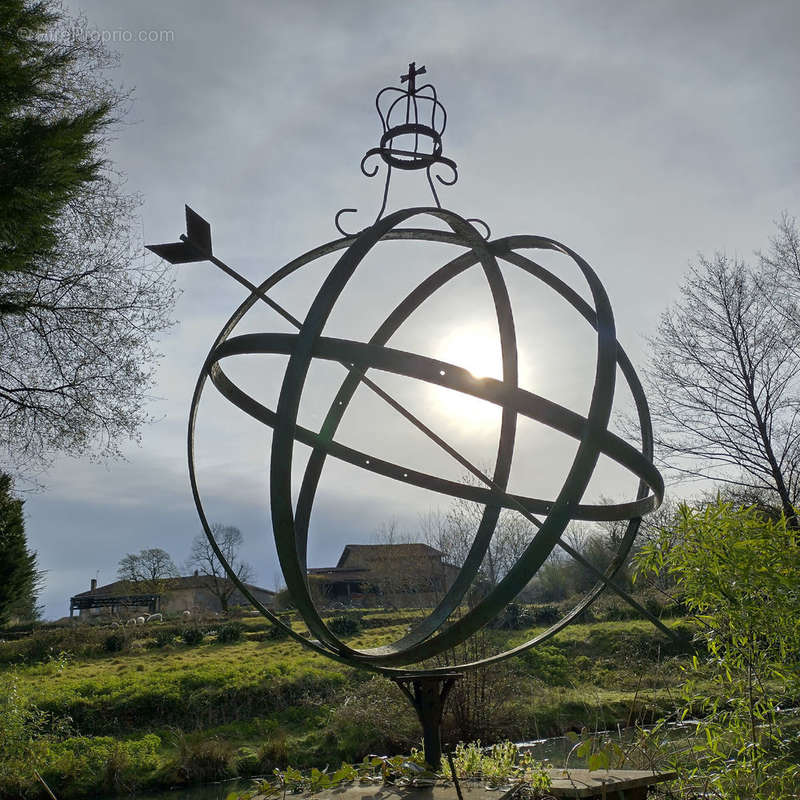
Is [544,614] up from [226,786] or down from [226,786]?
up

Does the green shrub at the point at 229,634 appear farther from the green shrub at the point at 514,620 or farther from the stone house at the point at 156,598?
the green shrub at the point at 514,620

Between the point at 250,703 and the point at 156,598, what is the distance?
755 inches

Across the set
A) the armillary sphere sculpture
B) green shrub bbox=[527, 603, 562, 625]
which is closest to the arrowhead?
the armillary sphere sculpture

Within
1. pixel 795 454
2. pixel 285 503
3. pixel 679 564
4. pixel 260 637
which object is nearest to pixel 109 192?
pixel 285 503

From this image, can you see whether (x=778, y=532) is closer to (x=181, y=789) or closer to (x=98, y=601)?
(x=181, y=789)

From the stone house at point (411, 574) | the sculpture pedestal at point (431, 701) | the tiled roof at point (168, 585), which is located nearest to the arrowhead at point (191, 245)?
the sculpture pedestal at point (431, 701)

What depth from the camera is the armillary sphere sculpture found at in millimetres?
3102

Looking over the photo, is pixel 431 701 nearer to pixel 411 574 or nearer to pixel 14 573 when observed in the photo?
pixel 411 574

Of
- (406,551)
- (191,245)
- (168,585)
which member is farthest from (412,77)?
(168,585)

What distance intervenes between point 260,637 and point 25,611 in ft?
47.7

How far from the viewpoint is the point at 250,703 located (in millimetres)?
15453

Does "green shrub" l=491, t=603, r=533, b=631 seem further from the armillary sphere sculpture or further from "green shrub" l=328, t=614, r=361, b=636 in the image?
the armillary sphere sculpture

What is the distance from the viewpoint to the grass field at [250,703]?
38.2 feet

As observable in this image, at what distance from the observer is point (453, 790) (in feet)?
11.1
